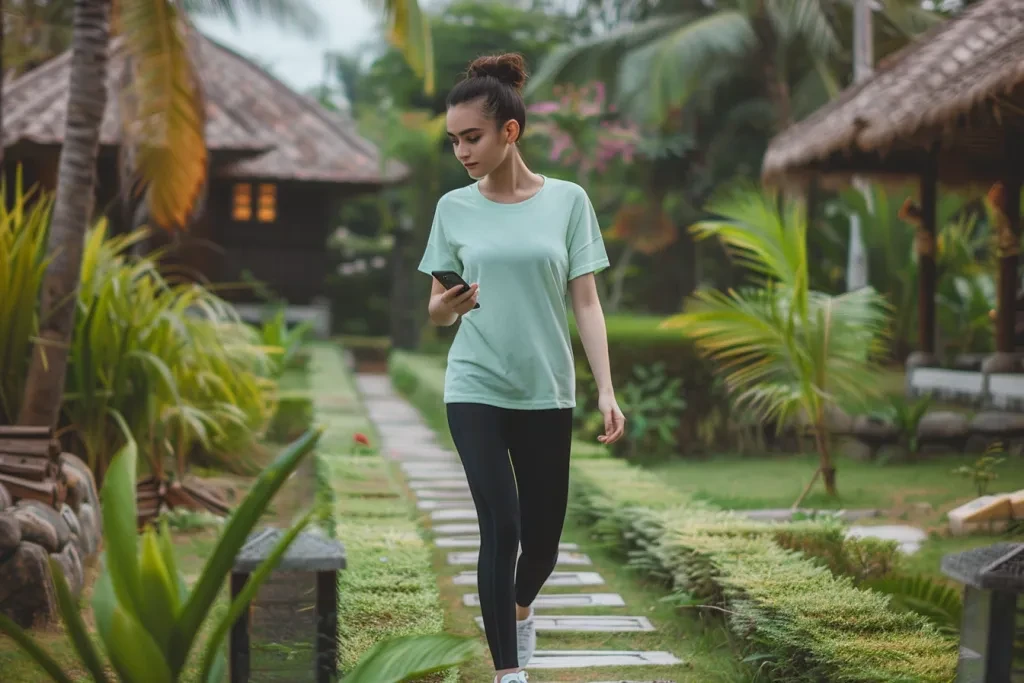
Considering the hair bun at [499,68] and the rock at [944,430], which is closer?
the hair bun at [499,68]

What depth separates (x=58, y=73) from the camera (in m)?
17.3

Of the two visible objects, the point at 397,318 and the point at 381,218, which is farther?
the point at 381,218

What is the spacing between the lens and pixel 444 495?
7520mm

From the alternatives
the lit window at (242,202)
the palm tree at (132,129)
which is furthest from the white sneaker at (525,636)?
the lit window at (242,202)

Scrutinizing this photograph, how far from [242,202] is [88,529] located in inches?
627

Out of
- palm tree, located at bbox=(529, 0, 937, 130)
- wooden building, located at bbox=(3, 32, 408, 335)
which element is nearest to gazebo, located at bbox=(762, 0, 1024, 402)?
palm tree, located at bbox=(529, 0, 937, 130)

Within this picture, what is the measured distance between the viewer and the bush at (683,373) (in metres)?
10.3

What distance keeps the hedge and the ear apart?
963 mm

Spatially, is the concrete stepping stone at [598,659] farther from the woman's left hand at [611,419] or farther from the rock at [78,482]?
the rock at [78,482]

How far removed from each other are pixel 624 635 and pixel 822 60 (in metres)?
17.8

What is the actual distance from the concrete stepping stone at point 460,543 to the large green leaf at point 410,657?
A: 310 centimetres

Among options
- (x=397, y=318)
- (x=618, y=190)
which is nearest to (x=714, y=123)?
(x=618, y=190)

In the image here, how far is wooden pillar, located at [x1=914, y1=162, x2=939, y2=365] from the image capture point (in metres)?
11.5

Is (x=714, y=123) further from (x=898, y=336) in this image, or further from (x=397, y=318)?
(x=898, y=336)
